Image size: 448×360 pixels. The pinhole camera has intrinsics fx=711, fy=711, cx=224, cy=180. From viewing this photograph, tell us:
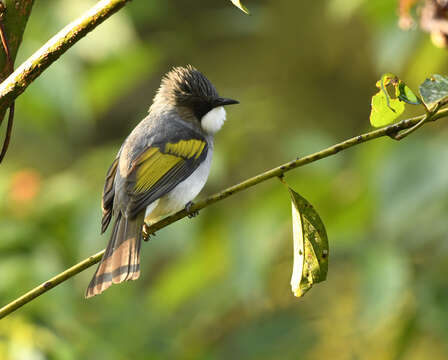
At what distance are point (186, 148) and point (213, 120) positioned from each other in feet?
1.40

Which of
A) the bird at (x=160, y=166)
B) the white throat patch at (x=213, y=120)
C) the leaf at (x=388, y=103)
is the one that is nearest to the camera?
the leaf at (x=388, y=103)

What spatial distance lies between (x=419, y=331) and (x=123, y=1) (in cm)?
284

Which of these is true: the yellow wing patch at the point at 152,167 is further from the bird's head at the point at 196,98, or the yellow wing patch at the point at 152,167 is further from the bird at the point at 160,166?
the bird's head at the point at 196,98

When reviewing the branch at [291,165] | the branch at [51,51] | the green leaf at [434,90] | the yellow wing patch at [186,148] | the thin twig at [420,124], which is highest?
the branch at [51,51]

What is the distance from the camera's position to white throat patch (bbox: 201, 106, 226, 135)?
11.7ft

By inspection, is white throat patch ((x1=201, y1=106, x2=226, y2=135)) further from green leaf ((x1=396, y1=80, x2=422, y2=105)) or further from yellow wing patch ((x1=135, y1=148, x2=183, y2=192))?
green leaf ((x1=396, y1=80, x2=422, y2=105))

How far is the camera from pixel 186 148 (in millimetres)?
3180

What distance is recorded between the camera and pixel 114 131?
6941 millimetres

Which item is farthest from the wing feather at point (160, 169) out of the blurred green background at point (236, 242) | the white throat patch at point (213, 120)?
the blurred green background at point (236, 242)

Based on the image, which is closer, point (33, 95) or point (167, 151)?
point (167, 151)

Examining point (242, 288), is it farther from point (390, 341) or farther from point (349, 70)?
point (349, 70)

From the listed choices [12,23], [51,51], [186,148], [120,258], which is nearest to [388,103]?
[51,51]

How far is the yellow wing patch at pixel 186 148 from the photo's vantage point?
3100 millimetres

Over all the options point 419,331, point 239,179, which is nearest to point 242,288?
point 419,331
